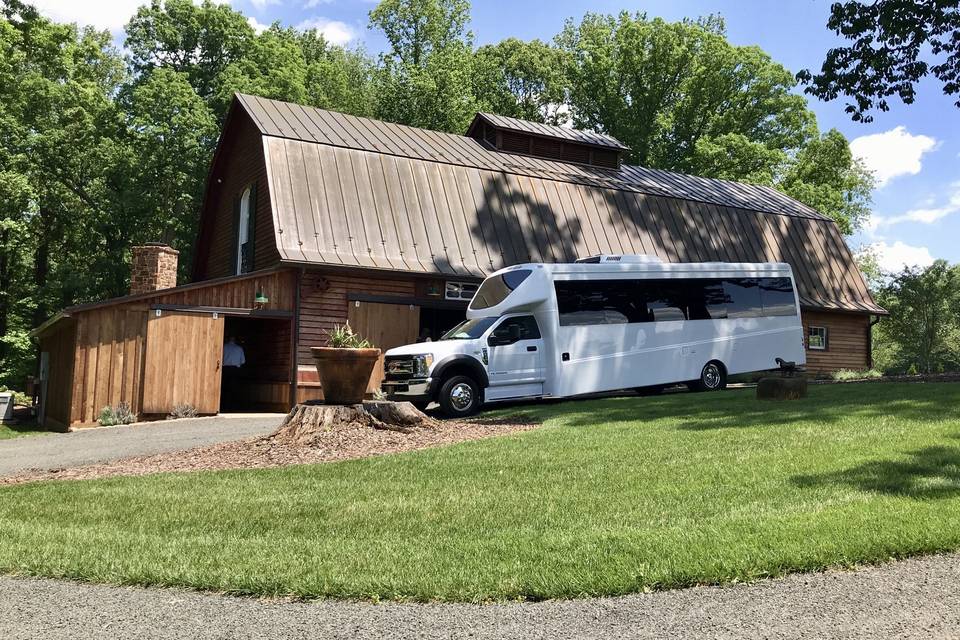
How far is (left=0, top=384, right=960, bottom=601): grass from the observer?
4543 millimetres

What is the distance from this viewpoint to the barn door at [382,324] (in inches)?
704

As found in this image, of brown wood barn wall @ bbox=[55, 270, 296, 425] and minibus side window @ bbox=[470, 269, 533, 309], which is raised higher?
minibus side window @ bbox=[470, 269, 533, 309]

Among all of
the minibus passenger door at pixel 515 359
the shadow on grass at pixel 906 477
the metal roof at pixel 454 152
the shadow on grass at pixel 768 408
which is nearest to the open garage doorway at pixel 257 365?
the metal roof at pixel 454 152

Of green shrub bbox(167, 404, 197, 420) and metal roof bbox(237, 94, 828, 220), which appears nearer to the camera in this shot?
green shrub bbox(167, 404, 197, 420)

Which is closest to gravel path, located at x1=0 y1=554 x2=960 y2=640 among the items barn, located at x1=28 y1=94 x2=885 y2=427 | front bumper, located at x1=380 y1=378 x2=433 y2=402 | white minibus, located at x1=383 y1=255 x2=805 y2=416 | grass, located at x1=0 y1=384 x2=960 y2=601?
grass, located at x1=0 y1=384 x2=960 y2=601

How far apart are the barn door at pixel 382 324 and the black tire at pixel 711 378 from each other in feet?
22.1

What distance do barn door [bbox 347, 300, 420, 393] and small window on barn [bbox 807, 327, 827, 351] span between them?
46.0 feet

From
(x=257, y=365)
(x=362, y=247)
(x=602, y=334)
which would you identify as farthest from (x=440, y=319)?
(x=602, y=334)

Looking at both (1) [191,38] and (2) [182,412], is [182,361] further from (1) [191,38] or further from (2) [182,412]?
(1) [191,38]

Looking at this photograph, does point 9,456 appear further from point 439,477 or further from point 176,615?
point 176,615

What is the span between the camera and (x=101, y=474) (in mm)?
8914

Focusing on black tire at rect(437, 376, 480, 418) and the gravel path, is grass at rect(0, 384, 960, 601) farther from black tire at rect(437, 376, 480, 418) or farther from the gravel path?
black tire at rect(437, 376, 480, 418)

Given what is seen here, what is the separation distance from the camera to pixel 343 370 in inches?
434

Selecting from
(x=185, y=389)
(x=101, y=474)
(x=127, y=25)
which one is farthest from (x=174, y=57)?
(x=101, y=474)
